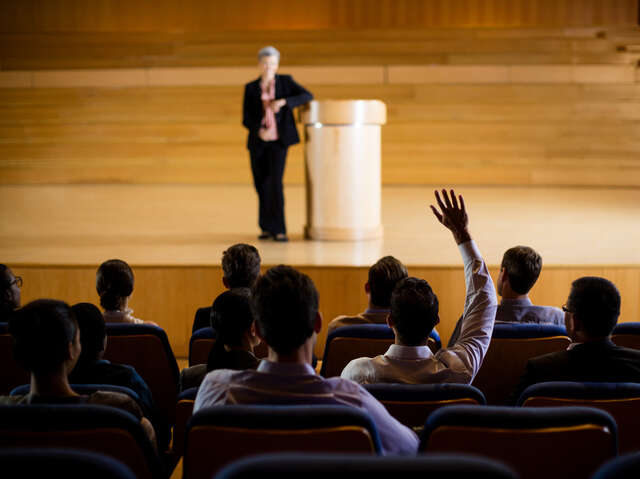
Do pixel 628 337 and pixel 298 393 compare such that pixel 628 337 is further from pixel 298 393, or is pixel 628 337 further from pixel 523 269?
pixel 298 393

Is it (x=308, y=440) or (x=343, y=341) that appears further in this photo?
(x=343, y=341)

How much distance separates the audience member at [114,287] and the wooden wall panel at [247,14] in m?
7.09

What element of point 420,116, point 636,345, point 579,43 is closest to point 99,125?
point 420,116

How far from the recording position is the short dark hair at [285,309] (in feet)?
5.31

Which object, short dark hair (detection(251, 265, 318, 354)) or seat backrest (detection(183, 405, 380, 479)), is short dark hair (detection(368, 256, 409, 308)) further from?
seat backrest (detection(183, 405, 380, 479))

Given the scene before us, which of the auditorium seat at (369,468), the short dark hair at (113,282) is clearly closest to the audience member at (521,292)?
the short dark hair at (113,282)

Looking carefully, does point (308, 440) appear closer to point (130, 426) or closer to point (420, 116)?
point (130, 426)

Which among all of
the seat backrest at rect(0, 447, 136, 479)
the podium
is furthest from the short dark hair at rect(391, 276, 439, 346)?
the podium

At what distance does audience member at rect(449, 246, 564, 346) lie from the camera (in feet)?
9.09

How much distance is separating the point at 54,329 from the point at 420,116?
785 centimetres

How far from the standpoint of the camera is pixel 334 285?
4.06 m

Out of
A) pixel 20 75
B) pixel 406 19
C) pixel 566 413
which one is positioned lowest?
pixel 566 413

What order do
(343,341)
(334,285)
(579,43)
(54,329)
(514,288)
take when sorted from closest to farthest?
(54,329), (343,341), (514,288), (334,285), (579,43)

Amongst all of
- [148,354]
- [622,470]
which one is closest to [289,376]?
[622,470]
